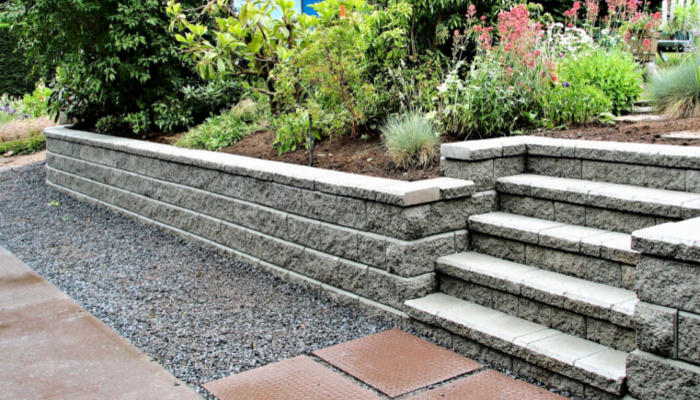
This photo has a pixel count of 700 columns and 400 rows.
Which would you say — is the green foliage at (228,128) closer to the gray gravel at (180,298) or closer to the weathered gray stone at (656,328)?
the gray gravel at (180,298)

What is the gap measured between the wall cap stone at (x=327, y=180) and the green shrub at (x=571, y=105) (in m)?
1.42

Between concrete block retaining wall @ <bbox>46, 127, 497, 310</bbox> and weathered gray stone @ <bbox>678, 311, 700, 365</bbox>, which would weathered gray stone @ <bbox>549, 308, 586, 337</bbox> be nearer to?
weathered gray stone @ <bbox>678, 311, 700, 365</bbox>

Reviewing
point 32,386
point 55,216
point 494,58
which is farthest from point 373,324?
point 55,216

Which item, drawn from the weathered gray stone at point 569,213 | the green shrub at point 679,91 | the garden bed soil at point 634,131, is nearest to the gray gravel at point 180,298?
the weathered gray stone at point 569,213

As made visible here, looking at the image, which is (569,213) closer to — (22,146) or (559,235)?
(559,235)

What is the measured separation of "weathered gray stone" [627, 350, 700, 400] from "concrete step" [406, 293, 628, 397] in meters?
0.08

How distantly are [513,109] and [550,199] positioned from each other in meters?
1.40

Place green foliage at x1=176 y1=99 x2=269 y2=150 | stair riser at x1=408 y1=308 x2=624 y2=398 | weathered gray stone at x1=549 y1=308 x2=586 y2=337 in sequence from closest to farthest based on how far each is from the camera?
stair riser at x1=408 y1=308 x2=624 y2=398
weathered gray stone at x1=549 y1=308 x2=586 y2=337
green foliage at x1=176 y1=99 x2=269 y2=150

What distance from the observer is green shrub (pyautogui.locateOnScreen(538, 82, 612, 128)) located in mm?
5324

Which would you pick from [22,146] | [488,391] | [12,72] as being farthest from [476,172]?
[12,72]

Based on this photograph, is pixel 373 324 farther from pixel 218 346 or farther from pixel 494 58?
pixel 494 58

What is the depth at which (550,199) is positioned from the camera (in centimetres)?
412

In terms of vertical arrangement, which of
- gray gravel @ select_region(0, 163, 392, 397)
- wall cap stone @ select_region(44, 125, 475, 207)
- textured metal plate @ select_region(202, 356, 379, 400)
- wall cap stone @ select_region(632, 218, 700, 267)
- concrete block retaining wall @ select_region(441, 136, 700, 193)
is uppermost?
concrete block retaining wall @ select_region(441, 136, 700, 193)

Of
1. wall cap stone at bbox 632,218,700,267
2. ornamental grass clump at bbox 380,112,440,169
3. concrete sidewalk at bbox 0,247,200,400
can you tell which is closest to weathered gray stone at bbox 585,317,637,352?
wall cap stone at bbox 632,218,700,267
